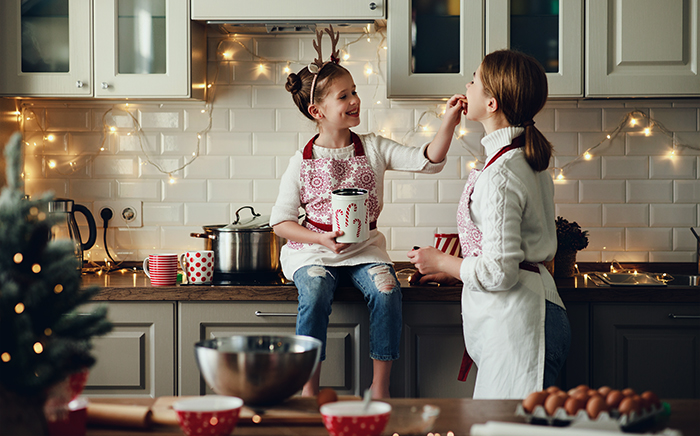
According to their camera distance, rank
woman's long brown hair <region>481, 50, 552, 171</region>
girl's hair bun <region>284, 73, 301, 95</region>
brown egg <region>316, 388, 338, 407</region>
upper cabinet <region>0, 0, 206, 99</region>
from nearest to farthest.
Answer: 1. brown egg <region>316, 388, 338, 407</region>
2. woman's long brown hair <region>481, 50, 552, 171</region>
3. girl's hair bun <region>284, 73, 301, 95</region>
4. upper cabinet <region>0, 0, 206, 99</region>

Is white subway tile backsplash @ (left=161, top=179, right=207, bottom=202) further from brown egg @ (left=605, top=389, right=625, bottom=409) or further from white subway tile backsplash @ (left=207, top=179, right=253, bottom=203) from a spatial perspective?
brown egg @ (left=605, top=389, right=625, bottom=409)

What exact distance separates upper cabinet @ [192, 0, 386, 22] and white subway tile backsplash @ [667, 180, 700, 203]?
1440mm

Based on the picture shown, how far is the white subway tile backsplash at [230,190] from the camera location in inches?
107

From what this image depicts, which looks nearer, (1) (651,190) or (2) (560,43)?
(2) (560,43)

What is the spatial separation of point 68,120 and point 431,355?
1.83m

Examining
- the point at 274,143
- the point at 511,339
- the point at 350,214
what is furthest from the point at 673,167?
the point at 274,143

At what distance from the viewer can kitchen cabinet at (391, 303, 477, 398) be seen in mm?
2186

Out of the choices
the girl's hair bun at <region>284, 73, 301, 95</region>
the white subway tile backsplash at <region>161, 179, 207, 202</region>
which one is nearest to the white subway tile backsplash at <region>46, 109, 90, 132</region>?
the white subway tile backsplash at <region>161, 179, 207, 202</region>

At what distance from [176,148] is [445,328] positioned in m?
1.38

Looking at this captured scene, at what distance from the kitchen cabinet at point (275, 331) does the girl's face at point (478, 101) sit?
77 centimetres

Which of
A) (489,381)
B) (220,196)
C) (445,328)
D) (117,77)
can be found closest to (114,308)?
(220,196)

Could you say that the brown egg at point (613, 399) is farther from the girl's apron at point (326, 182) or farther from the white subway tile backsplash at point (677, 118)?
the white subway tile backsplash at point (677, 118)

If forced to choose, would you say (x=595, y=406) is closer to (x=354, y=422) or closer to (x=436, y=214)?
(x=354, y=422)

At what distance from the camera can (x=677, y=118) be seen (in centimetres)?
264
